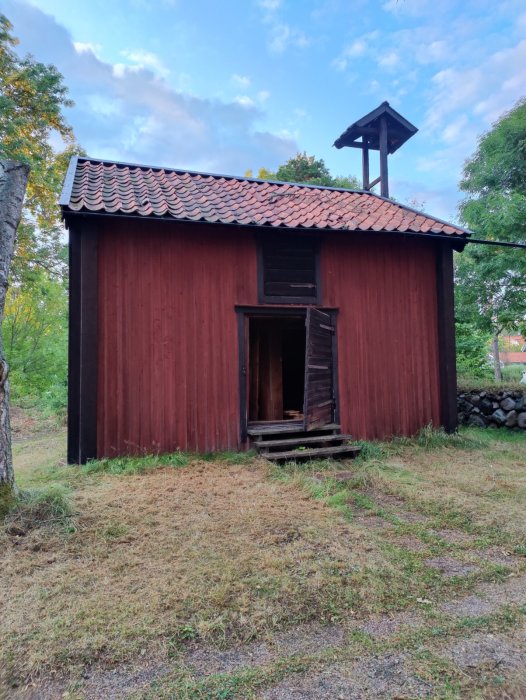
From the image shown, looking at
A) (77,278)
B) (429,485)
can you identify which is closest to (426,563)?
(429,485)

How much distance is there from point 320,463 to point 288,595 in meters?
3.24

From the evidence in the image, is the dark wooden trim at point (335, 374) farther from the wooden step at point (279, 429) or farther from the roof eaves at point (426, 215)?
the roof eaves at point (426, 215)

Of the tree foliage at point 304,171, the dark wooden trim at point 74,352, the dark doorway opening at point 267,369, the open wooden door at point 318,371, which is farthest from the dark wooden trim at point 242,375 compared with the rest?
the tree foliage at point 304,171

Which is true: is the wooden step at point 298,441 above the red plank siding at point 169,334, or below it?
below

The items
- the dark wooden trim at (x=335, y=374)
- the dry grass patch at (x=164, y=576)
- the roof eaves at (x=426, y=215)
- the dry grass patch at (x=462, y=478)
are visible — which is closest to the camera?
the dry grass patch at (x=164, y=576)

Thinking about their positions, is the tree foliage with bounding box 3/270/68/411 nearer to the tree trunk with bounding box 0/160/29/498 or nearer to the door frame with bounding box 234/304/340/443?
the door frame with bounding box 234/304/340/443

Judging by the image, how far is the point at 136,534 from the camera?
2.96 metres

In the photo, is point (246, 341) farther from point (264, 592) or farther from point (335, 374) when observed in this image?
point (264, 592)

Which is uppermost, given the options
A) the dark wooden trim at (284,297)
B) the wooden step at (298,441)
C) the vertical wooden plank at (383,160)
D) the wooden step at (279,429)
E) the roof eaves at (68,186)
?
the vertical wooden plank at (383,160)

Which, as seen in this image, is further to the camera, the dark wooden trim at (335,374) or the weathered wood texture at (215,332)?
the dark wooden trim at (335,374)

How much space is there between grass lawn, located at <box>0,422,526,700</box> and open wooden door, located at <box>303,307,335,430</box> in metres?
1.88

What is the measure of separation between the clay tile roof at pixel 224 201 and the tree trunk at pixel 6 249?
1661 millimetres

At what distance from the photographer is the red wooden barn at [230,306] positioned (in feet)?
18.0

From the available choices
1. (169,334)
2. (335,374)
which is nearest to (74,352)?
(169,334)
